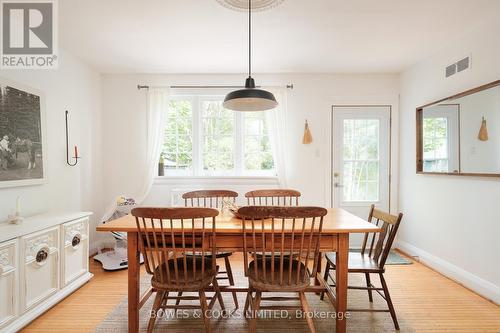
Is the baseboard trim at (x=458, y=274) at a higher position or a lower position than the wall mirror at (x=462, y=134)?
lower

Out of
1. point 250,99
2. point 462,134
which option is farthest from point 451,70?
point 250,99

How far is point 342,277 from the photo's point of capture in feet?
6.15

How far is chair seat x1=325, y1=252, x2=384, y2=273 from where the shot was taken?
6.60 feet

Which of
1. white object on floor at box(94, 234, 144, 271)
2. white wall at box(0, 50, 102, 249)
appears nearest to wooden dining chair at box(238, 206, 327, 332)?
Result: white object on floor at box(94, 234, 144, 271)

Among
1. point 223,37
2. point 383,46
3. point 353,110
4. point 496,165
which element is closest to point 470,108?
point 496,165

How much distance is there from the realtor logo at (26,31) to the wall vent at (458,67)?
3910 millimetres

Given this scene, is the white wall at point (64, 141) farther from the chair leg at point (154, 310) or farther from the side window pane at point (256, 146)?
the side window pane at point (256, 146)

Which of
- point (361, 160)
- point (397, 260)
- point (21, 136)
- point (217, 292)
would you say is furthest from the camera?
point (361, 160)

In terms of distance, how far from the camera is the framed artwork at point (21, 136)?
7.57 feet

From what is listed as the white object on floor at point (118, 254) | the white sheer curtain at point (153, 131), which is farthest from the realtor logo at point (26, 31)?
the white object on floor at point (118, 254)

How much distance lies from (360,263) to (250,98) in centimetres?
156

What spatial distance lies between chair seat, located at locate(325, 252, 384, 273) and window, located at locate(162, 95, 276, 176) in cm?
190

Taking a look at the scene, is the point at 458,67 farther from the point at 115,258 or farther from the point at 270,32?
the point at 115,258

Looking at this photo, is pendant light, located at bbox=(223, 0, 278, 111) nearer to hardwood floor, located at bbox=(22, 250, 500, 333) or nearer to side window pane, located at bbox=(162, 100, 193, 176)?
side window pane, located at bbox=(162, 100, 193, 176)
